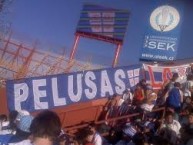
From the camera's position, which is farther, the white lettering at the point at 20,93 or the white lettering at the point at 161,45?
the white lettering at the point at 161,45

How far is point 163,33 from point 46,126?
77.5ft

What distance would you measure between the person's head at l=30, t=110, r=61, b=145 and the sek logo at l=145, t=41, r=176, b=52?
22.4 metres

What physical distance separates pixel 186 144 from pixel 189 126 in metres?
0.38

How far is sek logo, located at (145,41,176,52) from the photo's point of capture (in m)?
25.6

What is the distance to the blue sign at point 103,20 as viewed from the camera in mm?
27438

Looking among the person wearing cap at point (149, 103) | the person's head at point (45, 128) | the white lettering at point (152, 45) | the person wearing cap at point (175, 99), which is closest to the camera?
the person's head at point (45, 128)

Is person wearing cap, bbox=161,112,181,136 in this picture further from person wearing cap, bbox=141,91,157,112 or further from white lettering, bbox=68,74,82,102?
white lettering, bbox=68,74,82,102

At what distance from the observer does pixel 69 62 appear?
19.9 m

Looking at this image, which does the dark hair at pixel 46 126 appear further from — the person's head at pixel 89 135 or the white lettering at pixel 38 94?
the white lettering at pixel 38 94

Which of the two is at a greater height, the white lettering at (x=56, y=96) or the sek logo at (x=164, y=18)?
the sek logo at (x=164, y=18)

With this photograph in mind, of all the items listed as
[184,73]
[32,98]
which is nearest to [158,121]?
[32,98]

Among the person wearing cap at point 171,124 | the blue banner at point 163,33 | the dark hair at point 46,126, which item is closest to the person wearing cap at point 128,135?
the person wearing cap at point 171,124

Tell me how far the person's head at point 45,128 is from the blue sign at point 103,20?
23.8m

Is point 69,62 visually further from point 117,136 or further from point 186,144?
point 186,144
